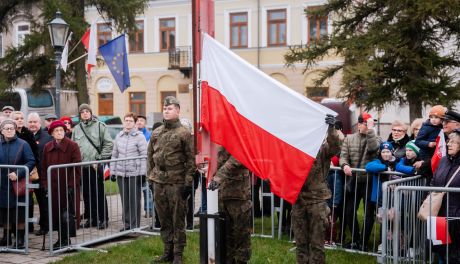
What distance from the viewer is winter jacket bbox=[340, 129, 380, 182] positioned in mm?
7809

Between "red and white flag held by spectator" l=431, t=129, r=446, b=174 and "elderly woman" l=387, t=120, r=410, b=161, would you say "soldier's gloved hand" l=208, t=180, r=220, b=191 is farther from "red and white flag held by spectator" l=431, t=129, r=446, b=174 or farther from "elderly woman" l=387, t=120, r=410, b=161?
"elderly woman" l=387, t=120, r=410, b=161

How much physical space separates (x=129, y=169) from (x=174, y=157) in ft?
7.57

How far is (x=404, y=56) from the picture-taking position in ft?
51.0

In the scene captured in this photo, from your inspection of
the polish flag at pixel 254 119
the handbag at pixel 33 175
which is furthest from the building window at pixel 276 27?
the polish flag at pixel 254 119

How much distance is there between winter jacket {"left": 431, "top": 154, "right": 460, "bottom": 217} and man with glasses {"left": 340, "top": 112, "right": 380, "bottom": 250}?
1840 millimetres

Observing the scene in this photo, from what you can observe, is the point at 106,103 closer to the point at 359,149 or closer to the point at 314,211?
the point at 359,149

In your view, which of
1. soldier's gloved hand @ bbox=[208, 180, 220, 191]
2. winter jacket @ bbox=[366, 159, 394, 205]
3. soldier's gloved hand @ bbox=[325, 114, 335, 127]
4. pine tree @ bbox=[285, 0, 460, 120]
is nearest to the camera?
soldier's gloved hand @ bbox=[208, 180, 220, 191]

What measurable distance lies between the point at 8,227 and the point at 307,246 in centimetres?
425

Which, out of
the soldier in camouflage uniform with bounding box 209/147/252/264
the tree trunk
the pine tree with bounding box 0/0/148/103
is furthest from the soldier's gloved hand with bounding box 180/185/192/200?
the pine tree with bounding box 0/0/148/103

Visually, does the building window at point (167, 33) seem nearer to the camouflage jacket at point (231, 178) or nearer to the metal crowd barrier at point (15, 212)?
the metal crowd barrier at point (15, 212)

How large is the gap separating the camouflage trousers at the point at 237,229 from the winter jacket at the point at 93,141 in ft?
12.1

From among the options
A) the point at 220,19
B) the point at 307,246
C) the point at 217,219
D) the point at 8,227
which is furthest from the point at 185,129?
the point at 220,19

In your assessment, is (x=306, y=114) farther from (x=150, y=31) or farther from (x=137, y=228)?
(x=150, y=31)

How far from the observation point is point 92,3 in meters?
21.1
